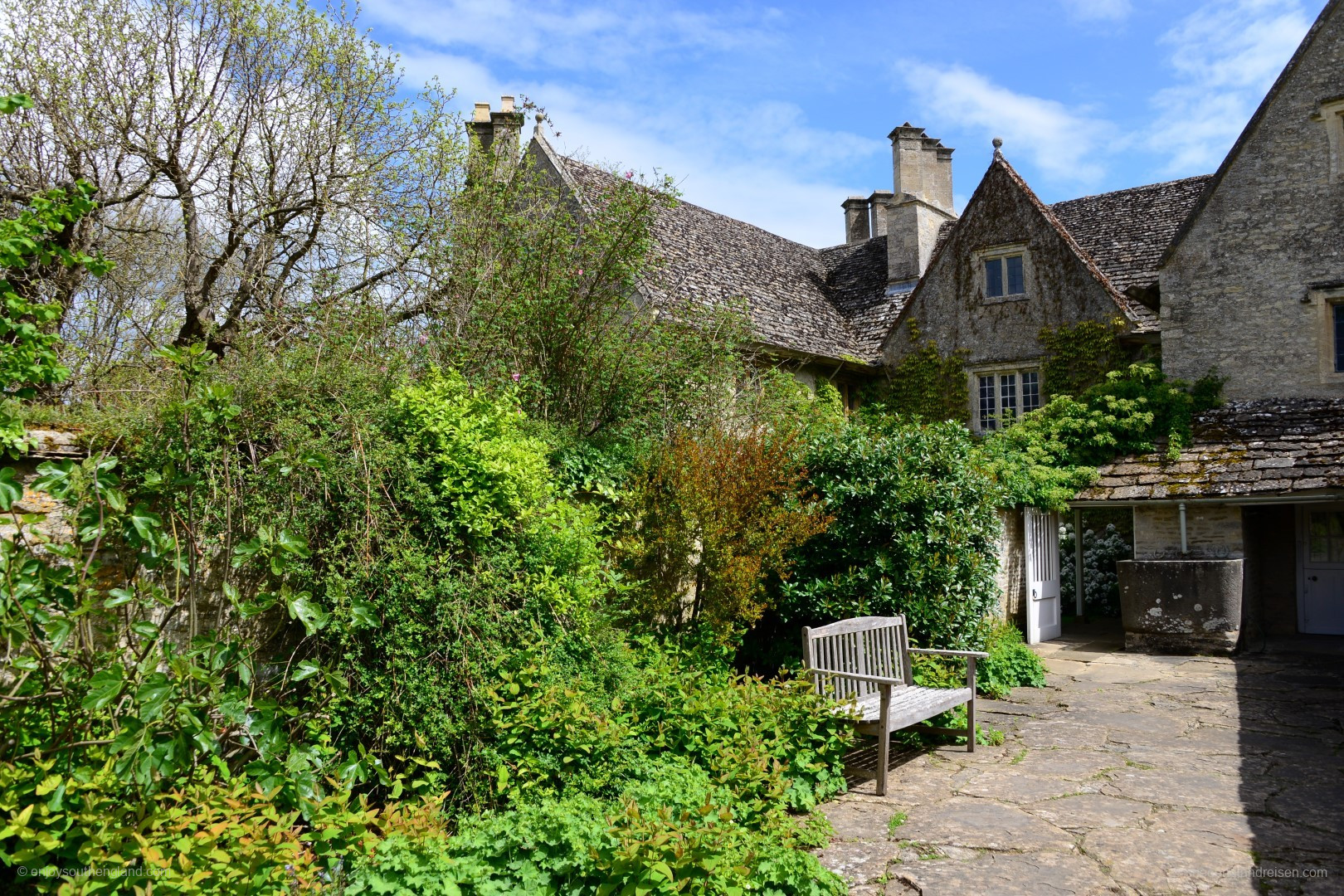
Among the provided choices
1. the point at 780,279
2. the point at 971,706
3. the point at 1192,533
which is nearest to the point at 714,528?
the point at 971,706

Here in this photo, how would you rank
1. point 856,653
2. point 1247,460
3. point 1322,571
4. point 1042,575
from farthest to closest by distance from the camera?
point 1322,571 < point 1042,575 < point 1247,460 < point 856,653

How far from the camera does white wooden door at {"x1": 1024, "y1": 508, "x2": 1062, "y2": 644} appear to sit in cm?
1398

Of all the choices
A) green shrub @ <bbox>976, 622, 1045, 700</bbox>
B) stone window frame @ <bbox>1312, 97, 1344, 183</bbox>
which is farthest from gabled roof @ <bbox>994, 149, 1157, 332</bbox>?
green shrub @ <bbox>976, 622, 1045, 700</bbox>

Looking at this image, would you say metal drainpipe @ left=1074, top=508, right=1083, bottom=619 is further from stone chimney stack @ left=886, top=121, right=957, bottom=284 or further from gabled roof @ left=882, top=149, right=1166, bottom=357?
stone chimney stack @ left=886, top=121, right=957, bottom=284

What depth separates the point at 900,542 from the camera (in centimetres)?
923

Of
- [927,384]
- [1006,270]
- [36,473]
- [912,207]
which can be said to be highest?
[912,207]

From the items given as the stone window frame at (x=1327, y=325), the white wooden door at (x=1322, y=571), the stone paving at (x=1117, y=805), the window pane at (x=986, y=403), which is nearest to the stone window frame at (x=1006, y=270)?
the window pane at (x=986, y=403)

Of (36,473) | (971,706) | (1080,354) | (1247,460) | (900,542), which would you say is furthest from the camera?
(1080,354)

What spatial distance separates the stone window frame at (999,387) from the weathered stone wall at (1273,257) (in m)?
2.95

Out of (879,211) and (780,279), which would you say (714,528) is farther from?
(879,211)

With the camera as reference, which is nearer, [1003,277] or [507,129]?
[507,129]

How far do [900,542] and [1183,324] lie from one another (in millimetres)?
10523

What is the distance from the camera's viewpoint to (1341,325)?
15531mm

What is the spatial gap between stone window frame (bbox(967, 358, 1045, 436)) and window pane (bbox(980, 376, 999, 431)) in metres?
0.04
